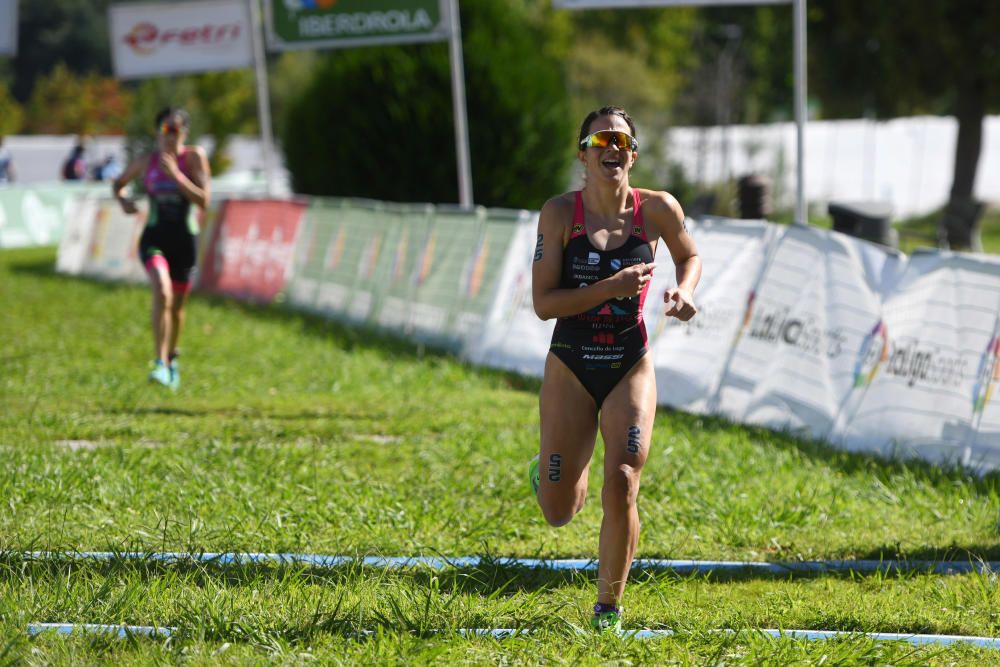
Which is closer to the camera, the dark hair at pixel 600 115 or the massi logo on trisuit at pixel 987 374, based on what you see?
the dark hair at pixel 600 115

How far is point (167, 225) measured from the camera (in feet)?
36.5

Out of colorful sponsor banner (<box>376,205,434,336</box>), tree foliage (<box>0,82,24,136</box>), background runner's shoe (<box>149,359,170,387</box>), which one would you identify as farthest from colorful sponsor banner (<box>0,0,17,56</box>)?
tree foliage (<box>0,82,24,136</box>)

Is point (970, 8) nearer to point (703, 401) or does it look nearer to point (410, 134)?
point (410, 134)

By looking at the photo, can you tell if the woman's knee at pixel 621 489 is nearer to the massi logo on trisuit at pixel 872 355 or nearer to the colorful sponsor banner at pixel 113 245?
the massi logo on trisuit at pixel 872 355

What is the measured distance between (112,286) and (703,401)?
12418mm

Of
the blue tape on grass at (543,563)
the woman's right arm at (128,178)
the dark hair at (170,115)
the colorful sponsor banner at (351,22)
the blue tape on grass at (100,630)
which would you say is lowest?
the blue tape on grass at (543,563)

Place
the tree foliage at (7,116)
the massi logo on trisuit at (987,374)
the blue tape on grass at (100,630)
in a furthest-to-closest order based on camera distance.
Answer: the tree foliage at (7,116)
the massi logo on trisuit at (987,374)
the blue tape on grass at (100,630)

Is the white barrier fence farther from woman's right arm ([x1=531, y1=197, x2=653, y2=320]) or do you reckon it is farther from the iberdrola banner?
woman's right arm ([x1=531, y1=197, x2=653, y2=320])

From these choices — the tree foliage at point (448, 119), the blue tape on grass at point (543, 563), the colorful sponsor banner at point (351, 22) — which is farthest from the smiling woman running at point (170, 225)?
the tree foliage at point (448, 119)

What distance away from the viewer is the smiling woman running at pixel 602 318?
5160mm

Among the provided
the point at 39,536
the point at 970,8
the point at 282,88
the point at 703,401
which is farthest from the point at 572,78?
the point at 39,536

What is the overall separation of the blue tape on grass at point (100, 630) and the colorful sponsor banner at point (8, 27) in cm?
2659

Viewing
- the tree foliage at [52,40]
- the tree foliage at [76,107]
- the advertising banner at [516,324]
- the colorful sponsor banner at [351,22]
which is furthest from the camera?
the tree foliage at [52,40]

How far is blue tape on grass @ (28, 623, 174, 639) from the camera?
4.86m
